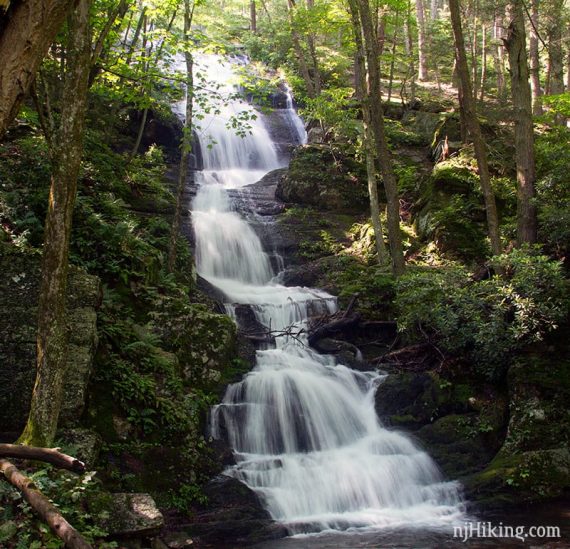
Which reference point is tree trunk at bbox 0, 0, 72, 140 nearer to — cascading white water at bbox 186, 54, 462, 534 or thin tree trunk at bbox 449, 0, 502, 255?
cascading white water at bbox 186, 54, 462, 534

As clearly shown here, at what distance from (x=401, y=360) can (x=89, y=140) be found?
9.74 metres

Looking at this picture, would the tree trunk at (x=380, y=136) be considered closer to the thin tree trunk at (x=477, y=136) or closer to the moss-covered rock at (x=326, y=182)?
the thin tree trunk at (x=477, y=136)

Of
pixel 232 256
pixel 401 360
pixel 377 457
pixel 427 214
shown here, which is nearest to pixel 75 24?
pixel 377 457

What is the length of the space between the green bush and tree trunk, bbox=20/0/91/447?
7.59 m

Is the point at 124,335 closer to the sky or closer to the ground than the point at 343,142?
closer to the ground

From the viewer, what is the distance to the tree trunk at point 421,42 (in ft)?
94.5

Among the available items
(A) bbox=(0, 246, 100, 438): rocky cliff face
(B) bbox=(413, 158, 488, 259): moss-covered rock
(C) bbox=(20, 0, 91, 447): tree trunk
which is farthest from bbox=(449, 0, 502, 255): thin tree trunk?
(C) bbox=(20, 0, 91, 447): tree trunk

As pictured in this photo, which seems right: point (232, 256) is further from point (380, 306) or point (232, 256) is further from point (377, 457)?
point (377, 457)

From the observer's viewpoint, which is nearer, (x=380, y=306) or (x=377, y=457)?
(x=377, y=457)

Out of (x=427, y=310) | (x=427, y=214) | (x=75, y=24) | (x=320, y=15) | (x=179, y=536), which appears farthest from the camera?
(x=320, y=15)

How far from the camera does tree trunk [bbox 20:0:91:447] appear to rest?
5.39 meters

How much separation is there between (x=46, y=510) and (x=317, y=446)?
5994mm

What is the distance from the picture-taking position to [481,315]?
34.0ft

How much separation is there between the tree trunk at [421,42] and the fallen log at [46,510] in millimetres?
29680
